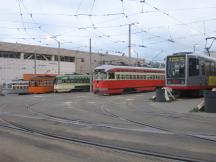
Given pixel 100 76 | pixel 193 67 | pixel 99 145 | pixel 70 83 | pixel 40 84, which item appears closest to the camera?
pixel 99 145

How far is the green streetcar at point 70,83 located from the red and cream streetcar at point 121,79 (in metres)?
11.1

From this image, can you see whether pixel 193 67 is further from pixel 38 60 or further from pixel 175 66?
pixel 38 60

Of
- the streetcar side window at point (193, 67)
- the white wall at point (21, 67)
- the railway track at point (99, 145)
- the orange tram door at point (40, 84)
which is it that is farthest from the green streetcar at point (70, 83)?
the railway track at point (99, 145)

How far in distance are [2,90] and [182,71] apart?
30.9 m

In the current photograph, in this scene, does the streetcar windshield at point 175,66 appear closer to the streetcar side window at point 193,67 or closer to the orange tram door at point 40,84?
the streetcar side window at point 193,67

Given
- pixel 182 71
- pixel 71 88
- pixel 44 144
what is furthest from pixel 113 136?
pixel 71 88

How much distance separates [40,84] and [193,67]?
29308 millimetres

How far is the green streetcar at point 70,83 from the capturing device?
51.6 metres

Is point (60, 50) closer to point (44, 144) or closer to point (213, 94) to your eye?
point (213, 94)

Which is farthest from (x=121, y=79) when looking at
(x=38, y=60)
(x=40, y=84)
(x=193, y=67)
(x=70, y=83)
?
(x=38, y=60)

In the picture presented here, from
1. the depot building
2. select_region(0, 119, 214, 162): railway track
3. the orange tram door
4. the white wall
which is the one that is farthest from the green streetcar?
select_region(0, 119, 214, 162): railway track

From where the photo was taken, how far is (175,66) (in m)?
29.8

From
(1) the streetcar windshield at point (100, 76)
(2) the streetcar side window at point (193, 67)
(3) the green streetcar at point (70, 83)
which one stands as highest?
(2) the streetcar side window at point (193, 67)

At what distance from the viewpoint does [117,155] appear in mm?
8586
